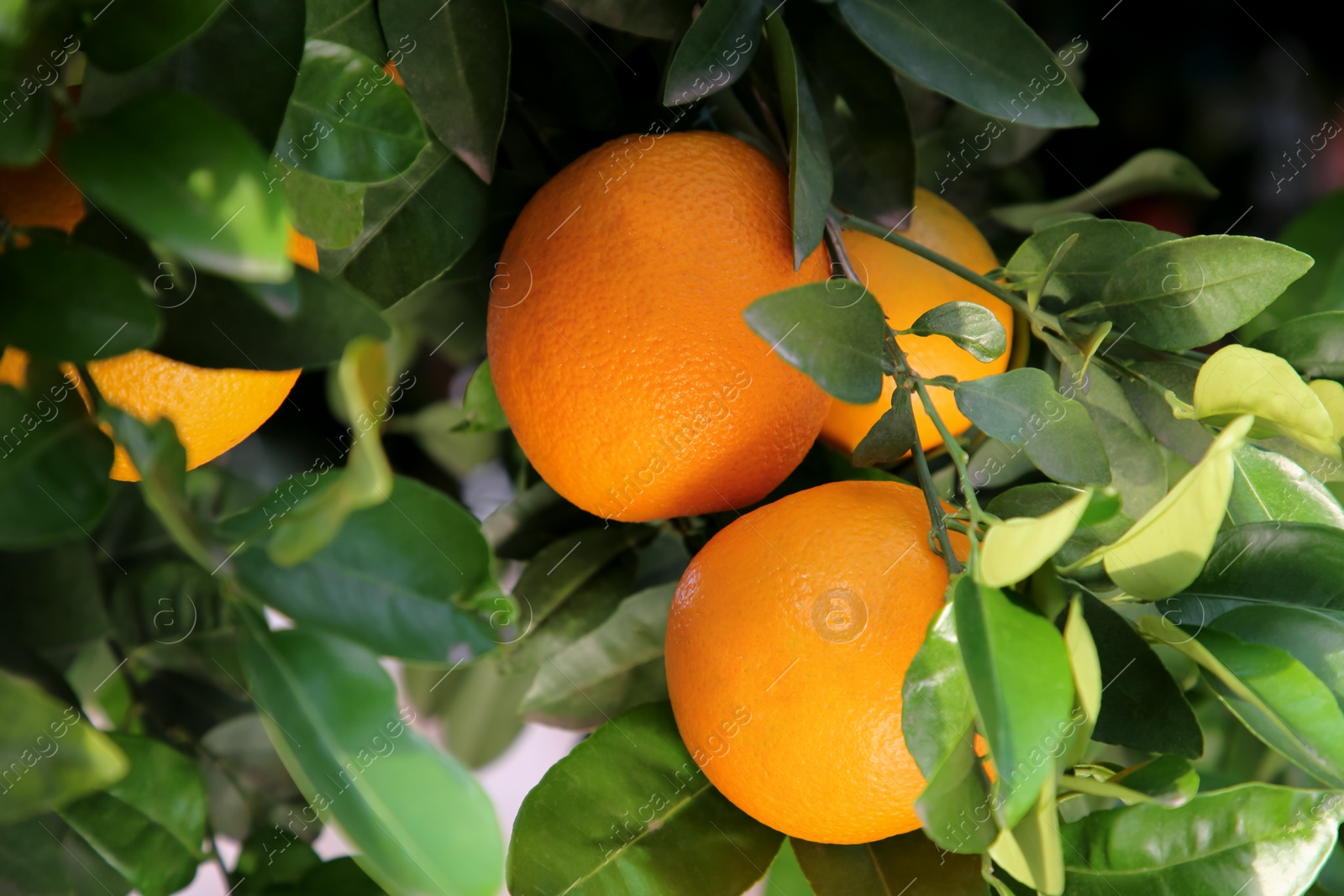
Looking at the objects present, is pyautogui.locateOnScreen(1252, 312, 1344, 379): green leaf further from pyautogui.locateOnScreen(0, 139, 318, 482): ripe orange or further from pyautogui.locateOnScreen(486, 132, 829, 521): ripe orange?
pyautogui.locateOnScreen(0, 139, 318, 482): ripe orange

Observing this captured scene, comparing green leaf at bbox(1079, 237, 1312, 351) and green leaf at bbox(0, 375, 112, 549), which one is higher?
green leaf at bbox(0, 375, 112, 549)

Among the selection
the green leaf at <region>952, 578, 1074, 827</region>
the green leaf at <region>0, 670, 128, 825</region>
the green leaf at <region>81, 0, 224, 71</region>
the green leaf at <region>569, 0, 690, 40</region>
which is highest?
the green leaf at <region>81, 0, 224, 71</region>

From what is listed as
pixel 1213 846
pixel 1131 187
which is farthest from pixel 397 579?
pixel 1131 187

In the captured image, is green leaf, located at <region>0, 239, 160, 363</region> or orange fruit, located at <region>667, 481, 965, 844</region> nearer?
green leaf, located at <region>0, 239, 160, 363</region>

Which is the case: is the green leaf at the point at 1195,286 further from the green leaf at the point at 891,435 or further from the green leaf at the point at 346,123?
the green leaf at the point at 346,123

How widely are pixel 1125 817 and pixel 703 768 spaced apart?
0.19 metres

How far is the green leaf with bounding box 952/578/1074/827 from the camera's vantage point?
29 centimetres

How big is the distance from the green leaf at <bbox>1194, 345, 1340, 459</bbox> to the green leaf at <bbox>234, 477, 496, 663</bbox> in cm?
34

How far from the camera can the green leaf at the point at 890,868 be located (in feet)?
1.57

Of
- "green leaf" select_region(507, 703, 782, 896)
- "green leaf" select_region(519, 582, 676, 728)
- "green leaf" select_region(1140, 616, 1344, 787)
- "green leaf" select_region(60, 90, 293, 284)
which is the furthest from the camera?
"green leaf" select_region(519, 582, 676, 728)

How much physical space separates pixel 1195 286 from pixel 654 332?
0.86 ft

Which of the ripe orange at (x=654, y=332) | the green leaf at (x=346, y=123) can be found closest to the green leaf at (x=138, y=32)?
the green leaf at (x=346, y=123)

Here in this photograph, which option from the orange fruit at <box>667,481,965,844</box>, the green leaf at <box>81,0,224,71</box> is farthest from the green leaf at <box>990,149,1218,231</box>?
the green leaf at <box>81,0,224,71</box>

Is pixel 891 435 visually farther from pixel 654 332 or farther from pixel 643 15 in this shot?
pixel 643 15
